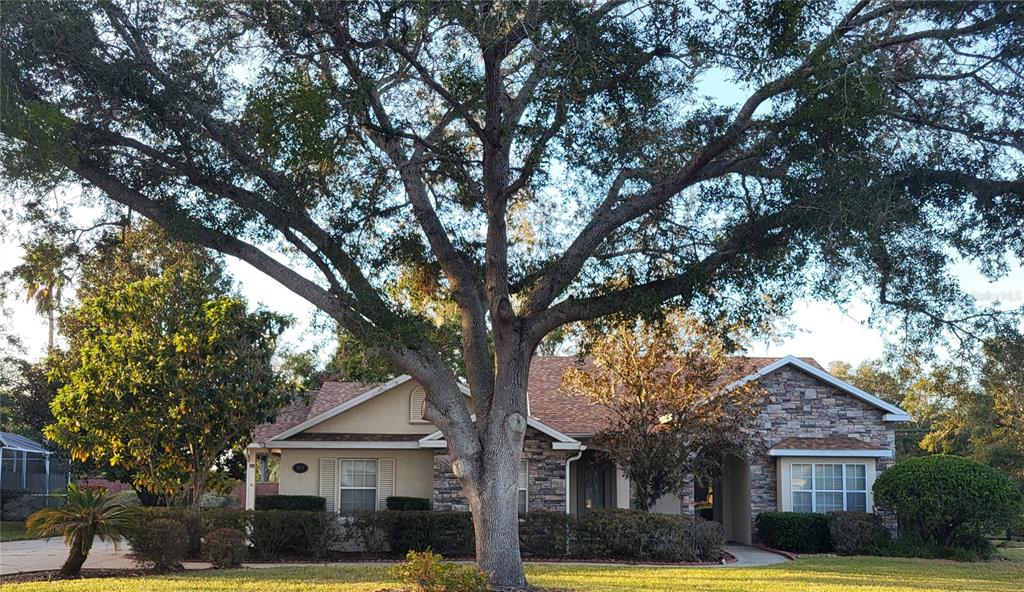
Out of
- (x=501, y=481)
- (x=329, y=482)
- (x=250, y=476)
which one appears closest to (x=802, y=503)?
(x=329, y=482)

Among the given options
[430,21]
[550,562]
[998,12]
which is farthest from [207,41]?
[550,562]

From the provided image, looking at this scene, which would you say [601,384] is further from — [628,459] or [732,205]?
[732,205]

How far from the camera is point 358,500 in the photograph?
22844 millimetres

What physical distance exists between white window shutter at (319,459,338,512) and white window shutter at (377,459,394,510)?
3.16 ft

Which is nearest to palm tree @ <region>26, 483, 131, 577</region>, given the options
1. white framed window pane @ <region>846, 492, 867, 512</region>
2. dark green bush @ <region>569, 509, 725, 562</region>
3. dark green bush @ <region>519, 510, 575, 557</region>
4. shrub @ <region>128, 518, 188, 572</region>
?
shrub @ <region>128, 518, 188, 572</region>

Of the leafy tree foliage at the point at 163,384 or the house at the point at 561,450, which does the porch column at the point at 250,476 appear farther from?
the leafy tree foliage at the point at 163,384

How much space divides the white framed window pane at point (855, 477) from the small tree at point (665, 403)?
352 cm

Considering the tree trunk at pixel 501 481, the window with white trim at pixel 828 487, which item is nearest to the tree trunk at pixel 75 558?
the tree trunk at pixel 501 481

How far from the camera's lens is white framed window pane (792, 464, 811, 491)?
23.4m

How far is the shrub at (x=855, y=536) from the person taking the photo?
848 inches

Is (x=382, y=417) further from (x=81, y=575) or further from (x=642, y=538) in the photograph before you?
(x=81, y=575)

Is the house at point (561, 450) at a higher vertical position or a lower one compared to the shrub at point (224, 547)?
higher

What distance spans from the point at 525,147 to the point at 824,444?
1306 cm

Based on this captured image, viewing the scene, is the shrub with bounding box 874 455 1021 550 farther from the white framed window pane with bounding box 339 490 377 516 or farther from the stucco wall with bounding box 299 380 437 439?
the white framed window pane with bounding box 339 490 377 516
